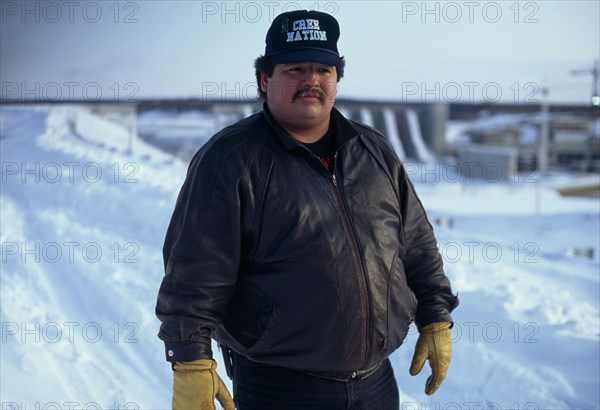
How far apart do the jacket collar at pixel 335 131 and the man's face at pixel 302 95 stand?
32 millimetres

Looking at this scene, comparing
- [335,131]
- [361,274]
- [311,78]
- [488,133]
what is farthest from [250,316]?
[488,133]

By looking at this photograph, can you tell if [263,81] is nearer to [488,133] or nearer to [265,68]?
[265,68]

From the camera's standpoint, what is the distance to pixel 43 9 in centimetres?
589

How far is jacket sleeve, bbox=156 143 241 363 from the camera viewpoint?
1.85m

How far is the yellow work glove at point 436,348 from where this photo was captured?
2.29m

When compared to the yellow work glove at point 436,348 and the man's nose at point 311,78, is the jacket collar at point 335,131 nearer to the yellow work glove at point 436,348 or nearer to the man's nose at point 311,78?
the man's nose at point 311,78

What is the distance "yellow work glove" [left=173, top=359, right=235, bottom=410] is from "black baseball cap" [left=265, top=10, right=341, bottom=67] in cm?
93

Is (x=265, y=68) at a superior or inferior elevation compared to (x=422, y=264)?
superior

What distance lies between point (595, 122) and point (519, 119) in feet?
27.0

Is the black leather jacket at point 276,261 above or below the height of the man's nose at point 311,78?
below

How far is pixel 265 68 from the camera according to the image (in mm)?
2117

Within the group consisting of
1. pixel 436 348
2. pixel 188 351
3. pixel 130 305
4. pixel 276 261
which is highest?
pixel 276 261

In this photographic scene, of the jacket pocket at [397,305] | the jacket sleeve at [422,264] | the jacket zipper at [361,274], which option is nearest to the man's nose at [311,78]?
the jacket zipper at [361,274]

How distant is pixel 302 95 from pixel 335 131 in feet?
0.58
